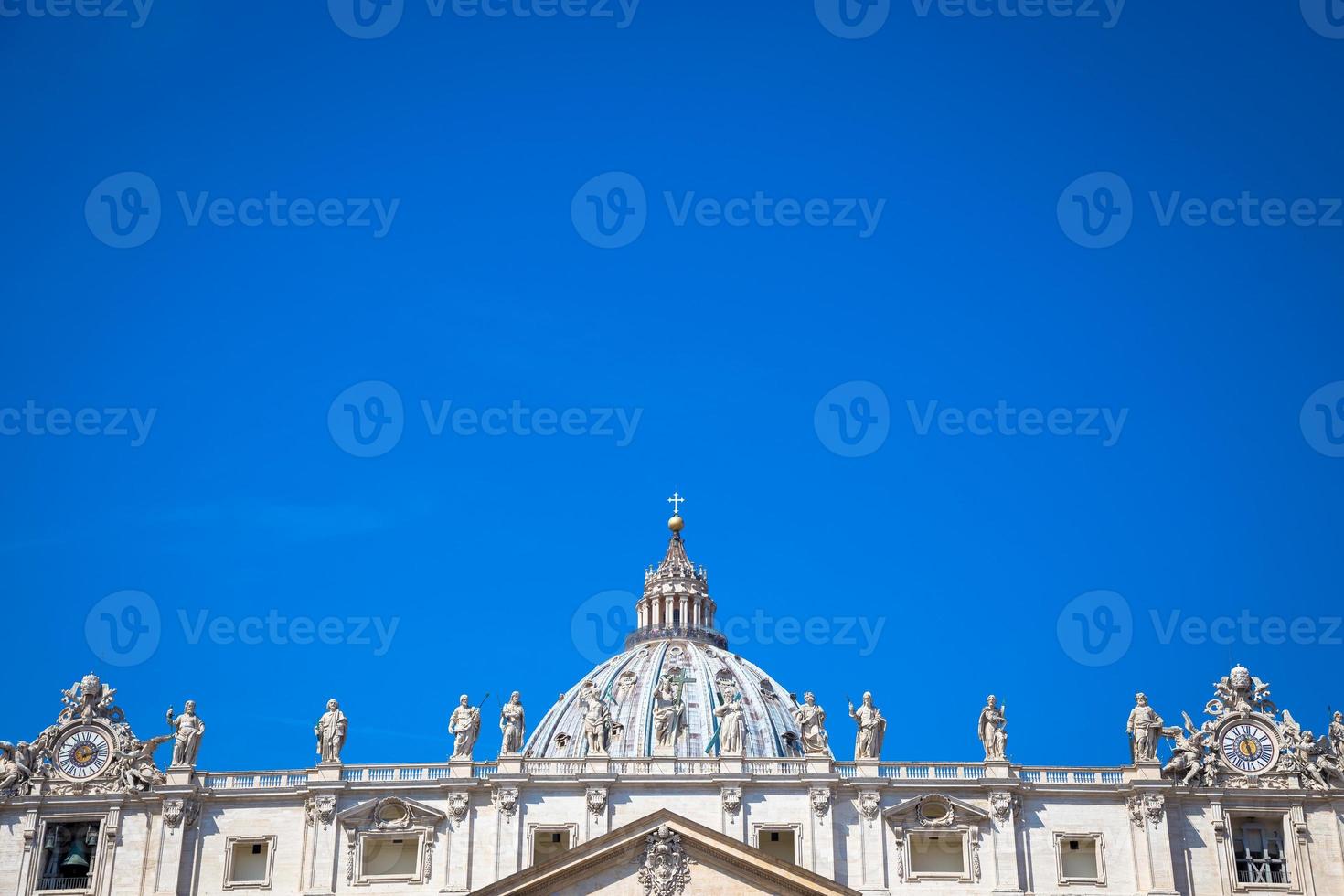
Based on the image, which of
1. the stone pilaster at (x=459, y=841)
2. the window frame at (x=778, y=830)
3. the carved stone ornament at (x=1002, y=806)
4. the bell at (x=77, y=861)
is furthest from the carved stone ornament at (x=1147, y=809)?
the bell at (x=77, y=861)

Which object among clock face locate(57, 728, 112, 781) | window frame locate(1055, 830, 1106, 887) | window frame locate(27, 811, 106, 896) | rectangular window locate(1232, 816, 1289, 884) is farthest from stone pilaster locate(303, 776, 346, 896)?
rectangular window locate(1232, 816, 1289, 884)

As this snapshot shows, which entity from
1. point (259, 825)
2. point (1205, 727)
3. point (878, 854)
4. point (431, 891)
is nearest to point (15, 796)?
point (259, 825)

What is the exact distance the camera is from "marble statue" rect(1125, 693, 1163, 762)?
84.9m

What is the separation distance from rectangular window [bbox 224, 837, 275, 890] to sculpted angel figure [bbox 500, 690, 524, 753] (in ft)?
34.8

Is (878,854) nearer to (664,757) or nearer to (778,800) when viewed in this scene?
(778,800)

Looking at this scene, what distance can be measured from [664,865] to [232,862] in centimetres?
1862

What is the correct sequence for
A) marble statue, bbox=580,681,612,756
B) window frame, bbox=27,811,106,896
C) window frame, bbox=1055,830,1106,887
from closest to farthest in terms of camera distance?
window frame, bbox=1055,830,1106,887
window frame, bbox=27,811,106,896
marble statue, bbox=580,681,612,756

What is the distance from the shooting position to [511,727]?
282ft

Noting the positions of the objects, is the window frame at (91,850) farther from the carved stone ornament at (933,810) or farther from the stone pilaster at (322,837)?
the carved stone ornament at (933,810)

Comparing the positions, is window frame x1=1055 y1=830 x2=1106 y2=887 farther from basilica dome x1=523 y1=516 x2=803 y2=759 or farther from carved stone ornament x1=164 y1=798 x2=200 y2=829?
basilica dome x1=523 y1=516 x2=803 y2=759

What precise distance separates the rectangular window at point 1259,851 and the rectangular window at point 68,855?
160 feet

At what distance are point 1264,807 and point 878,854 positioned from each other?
17112mm

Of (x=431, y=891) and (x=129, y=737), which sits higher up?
(x=129, y=737)

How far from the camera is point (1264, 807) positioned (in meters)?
85.2
